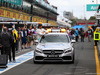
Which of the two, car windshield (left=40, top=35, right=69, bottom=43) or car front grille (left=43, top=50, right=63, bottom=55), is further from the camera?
car windshield (left=40, top=35, right=69, bottom=43)

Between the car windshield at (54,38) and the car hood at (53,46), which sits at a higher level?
the car windshield at (54,38)

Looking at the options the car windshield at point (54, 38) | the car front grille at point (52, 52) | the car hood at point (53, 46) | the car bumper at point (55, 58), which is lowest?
the car bumper at point (55, 58)

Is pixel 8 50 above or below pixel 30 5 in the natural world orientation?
below

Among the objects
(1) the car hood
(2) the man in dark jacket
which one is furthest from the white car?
(2) the man in dark jacket

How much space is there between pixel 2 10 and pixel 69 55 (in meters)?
38.8

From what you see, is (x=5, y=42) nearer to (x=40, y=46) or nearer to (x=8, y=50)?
(x=8, y=50)

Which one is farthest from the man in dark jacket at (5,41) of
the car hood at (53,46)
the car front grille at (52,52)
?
the car front grille at (52,52)

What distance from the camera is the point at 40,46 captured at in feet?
46.3

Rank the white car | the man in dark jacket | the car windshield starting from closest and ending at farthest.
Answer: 1. the white car
2. the man in dark jacket
3. the car windshield

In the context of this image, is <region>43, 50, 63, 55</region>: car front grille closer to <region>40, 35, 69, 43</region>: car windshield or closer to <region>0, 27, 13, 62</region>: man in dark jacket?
<region>40, 35, 69, 43</region>: car windshield

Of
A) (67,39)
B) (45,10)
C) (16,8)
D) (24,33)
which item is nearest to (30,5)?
(16,8)

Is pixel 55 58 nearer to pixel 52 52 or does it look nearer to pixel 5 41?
pixel 52 52

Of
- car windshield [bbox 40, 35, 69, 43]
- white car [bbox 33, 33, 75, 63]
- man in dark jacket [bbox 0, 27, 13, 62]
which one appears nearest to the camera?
white car [bbox 33, 33, 75, 63]

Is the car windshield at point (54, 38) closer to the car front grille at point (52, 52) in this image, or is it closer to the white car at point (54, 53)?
the white car at point (54, 53)
